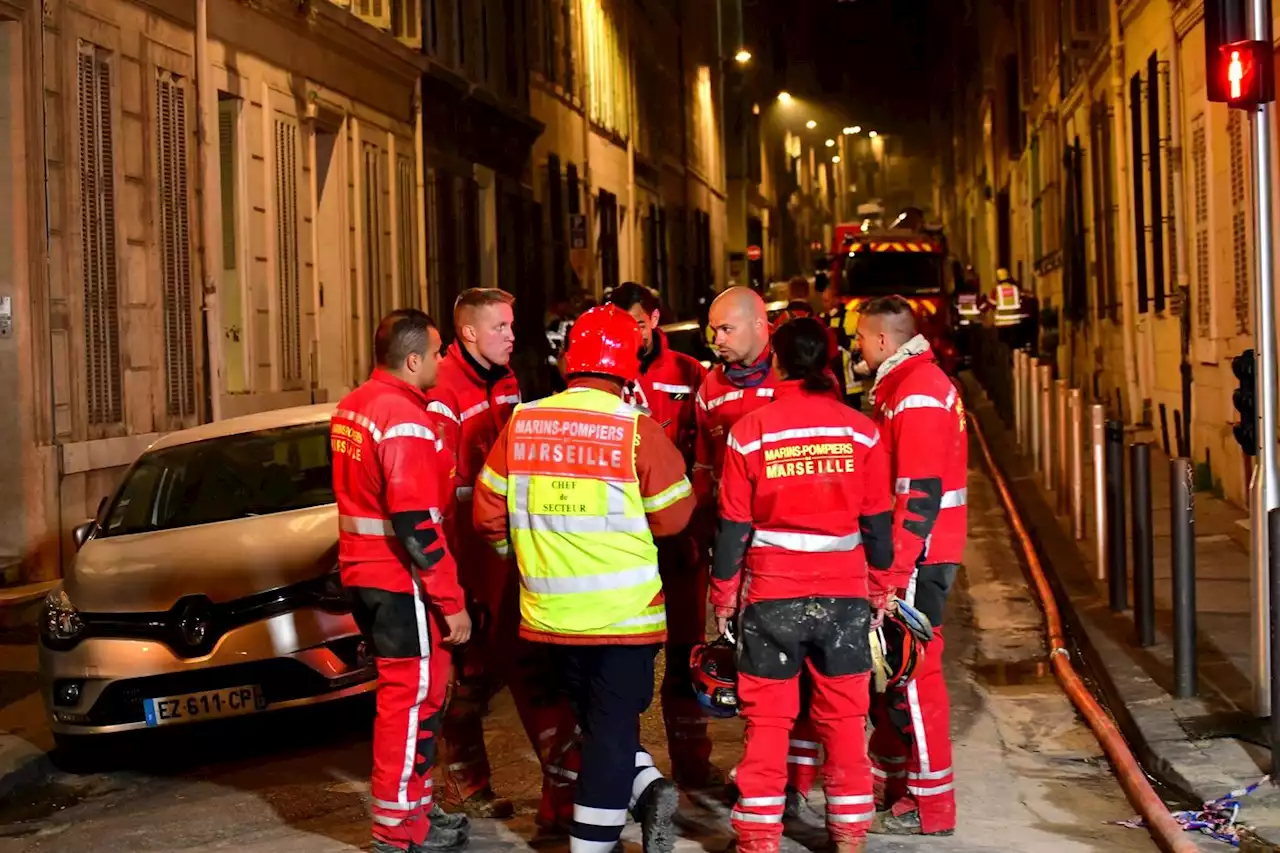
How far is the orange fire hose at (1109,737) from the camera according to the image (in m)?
6.30

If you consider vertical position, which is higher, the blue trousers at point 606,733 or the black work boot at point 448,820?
the blue trousers at point 606,733

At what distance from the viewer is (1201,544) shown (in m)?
12.6

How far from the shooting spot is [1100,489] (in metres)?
11.2

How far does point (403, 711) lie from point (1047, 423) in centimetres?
1076

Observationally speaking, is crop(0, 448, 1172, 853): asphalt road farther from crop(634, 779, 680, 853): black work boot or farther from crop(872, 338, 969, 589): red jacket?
crop(872, 338, 969, 589): red jacket

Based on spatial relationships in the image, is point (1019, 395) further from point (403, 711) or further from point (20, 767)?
point (403, 711)

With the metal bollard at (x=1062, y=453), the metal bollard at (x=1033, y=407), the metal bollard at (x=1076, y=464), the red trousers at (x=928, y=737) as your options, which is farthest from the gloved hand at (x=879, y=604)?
the metal bollard at (x=1033, y=407)

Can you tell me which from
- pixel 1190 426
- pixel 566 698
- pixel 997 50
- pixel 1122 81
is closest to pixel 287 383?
pixel 1190 426

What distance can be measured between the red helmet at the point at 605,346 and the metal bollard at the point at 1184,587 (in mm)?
3091

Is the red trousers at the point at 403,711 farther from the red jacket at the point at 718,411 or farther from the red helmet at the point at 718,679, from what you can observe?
the red jacket at the point at 718,411

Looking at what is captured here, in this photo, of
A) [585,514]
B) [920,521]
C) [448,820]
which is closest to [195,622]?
[448,820]

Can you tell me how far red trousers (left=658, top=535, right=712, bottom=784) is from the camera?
6805mm

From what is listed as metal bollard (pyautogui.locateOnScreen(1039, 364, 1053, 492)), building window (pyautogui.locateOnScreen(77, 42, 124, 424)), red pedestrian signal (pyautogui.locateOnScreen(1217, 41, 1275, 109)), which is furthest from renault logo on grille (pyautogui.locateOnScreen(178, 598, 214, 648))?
metal bollard (pyautogui.locateOnScreen(1039, 364, 1053, 492))

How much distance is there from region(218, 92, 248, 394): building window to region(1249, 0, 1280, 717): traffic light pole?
1177 cm
